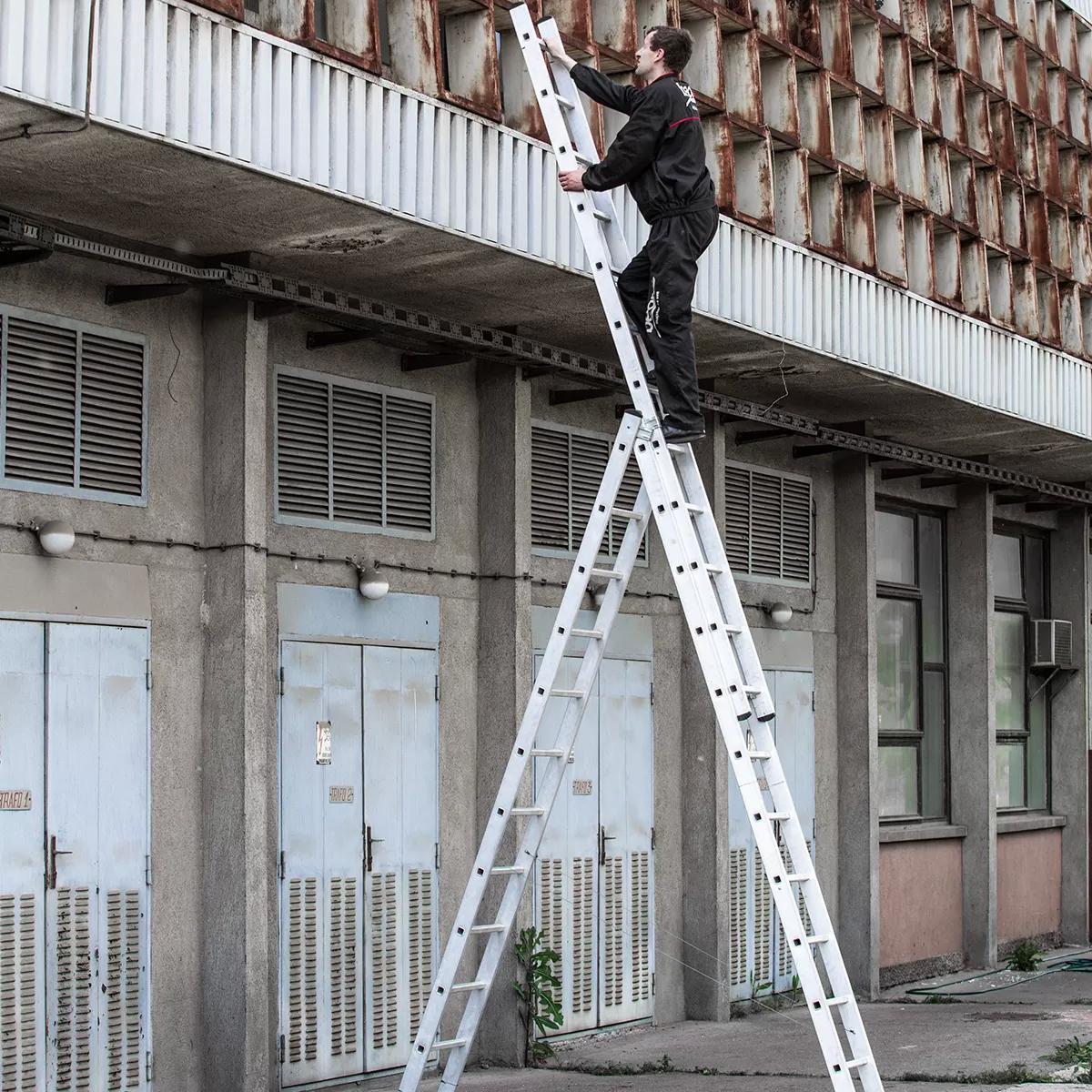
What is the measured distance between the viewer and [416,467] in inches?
458

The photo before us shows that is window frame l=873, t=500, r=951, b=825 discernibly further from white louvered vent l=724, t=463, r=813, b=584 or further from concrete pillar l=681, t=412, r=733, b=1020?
concrete pillar l=681, t=412, r=733, b=1020

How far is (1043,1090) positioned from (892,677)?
296 inches

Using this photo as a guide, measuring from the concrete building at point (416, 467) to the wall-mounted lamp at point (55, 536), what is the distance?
0.10m

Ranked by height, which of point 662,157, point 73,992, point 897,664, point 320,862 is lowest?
point 73,992

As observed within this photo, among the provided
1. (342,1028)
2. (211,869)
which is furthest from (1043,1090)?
(211,869)

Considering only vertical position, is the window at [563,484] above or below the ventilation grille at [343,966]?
above

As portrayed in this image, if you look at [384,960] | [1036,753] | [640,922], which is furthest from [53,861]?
[1036,753]

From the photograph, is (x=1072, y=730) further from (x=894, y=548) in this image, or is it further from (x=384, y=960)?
(x=384, y=960)

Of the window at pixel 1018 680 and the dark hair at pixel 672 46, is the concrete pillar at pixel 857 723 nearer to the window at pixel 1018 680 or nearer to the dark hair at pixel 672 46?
the window at pixel 1018 680

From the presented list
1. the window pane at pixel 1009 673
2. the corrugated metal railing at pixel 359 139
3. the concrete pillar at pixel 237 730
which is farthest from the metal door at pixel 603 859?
the window pane at pixel 1009 673

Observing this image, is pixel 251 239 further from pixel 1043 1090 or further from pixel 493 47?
pixel 1043 1090

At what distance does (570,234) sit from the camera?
10.2 m

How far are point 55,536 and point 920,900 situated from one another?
10.3 metres

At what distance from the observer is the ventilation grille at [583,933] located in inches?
494
